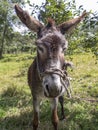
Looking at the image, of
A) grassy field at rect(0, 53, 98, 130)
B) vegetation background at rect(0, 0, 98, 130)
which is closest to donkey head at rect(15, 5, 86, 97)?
vegetation background at rect(0, 0, 98, 130)

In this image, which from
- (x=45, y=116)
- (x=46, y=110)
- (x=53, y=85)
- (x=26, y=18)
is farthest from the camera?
(x=46, y=110)

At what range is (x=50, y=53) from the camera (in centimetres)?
401

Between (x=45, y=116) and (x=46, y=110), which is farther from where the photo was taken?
(x=46, y=110)

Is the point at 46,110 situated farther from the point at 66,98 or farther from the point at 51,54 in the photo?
the point at 51,54

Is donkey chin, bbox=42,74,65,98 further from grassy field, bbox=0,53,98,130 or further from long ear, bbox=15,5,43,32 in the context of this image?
grassy field, bbox=0,53,98,130

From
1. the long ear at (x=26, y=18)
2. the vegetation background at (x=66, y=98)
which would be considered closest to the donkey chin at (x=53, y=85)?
the long ear at (x=26, y=18)

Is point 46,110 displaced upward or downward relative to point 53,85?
downward

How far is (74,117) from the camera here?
6531 mm

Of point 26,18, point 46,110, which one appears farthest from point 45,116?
point 26,18

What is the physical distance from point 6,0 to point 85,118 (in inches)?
1212

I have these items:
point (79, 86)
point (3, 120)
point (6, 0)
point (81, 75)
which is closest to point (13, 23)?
point (6, 0)

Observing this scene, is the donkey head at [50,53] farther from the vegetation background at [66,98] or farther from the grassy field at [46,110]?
the grassy field at [46,110]

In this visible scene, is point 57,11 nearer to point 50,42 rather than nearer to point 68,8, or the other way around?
point 68,8

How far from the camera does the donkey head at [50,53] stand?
382 cm
